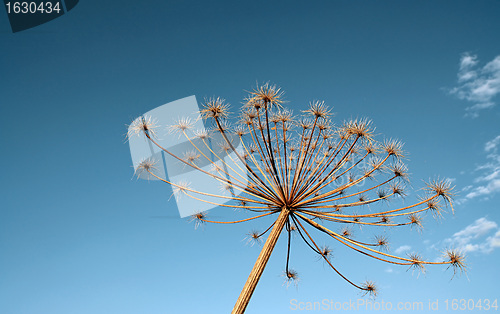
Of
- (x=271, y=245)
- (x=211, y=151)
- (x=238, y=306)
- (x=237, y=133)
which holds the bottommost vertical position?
(x=238, y=306)

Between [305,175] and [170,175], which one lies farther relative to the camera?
[170,175]

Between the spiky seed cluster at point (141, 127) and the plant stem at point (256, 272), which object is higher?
the spiky seed cluster at point (141, 127)

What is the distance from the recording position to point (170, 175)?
9164 millimetres

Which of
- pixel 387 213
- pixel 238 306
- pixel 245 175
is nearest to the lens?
pixel 238 306

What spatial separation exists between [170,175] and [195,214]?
1375 millimetres

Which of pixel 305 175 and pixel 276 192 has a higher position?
pixel 305 175

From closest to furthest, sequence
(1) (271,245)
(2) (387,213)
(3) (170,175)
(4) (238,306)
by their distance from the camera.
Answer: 1. (4) (238,306)
2. (1) (271,245)
3. (2) (387,213)
4. (3) (170,175)

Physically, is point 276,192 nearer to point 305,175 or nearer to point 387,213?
point 305,175

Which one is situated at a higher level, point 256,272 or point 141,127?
point 141,127

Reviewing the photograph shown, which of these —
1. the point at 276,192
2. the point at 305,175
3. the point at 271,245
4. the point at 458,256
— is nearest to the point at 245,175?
the point at 276,192

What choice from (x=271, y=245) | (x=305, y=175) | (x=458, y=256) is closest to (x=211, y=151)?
(x=305, y=175)

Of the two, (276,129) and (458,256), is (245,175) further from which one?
(458,256)

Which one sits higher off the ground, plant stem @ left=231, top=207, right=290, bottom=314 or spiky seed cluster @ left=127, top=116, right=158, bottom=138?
spiky seed cluster @ left=127, top=116, right=158, bottom=138

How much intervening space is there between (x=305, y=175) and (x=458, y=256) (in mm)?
4565
